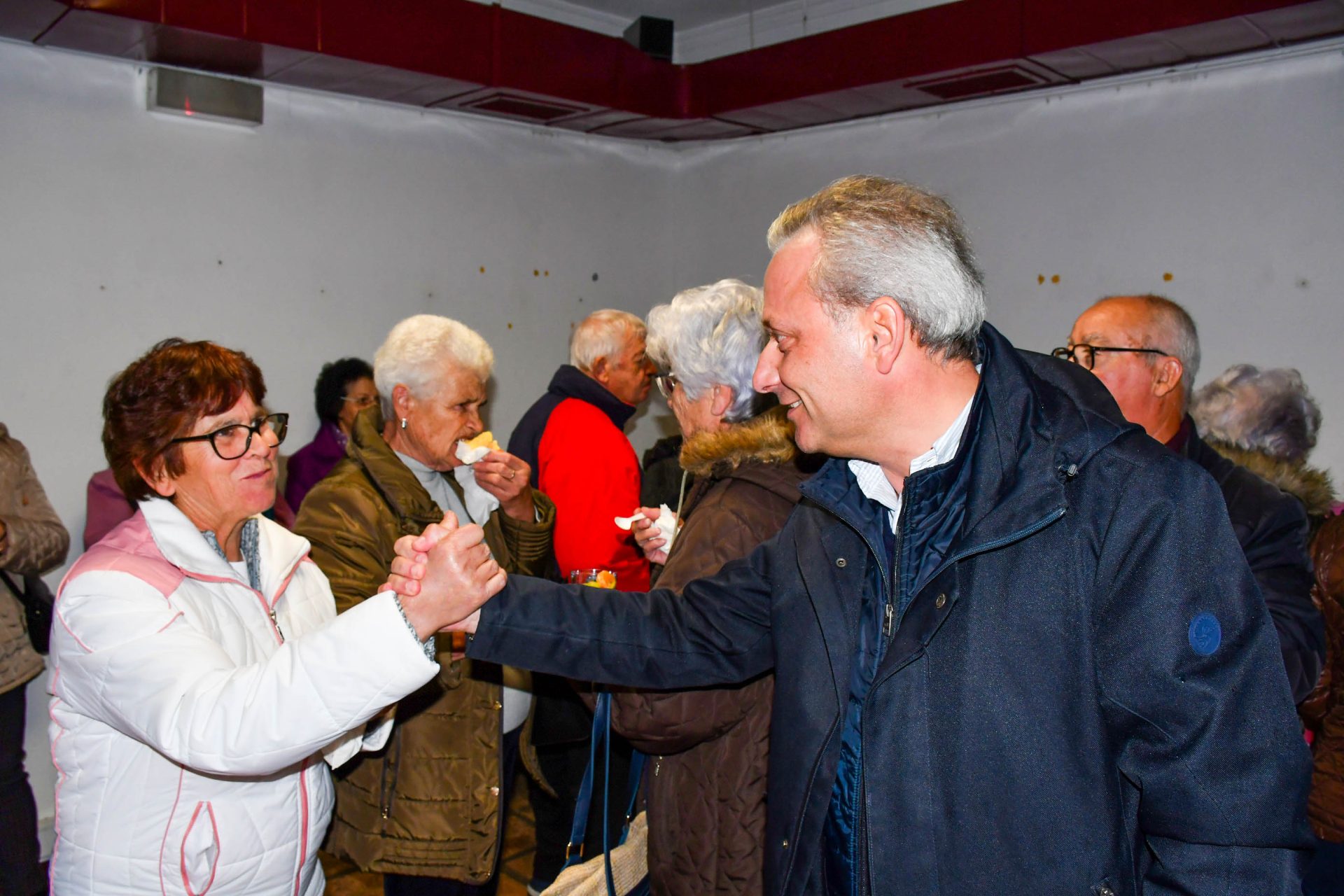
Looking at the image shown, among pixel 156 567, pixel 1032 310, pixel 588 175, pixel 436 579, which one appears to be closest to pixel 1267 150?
pixel 1032 310

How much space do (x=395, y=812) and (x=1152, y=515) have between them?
1.82 meters

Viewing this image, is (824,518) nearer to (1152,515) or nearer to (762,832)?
(1152,515)

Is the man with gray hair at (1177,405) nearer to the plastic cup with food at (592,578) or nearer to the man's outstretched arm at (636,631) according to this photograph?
the man's outstretched arm at (636,631)

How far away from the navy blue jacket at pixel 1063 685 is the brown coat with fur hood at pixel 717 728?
1.26 ft

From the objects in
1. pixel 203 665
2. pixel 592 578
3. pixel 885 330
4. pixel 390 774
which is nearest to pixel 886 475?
pixel 885 330

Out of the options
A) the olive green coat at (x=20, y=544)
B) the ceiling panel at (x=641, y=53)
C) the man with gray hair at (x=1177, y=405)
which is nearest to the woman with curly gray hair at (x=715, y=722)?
the man with gray hair at (x=1177, y=405)

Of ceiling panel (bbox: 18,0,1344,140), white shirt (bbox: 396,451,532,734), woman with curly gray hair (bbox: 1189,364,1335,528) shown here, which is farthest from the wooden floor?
ceiling panel (bbox: 18,0,1344,140)

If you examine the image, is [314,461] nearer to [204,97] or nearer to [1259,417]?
[204,97]

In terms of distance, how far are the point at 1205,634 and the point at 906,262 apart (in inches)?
24.5

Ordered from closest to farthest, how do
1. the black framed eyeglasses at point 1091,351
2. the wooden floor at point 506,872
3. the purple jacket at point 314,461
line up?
1. the black framed eyeglasses at point 1091,351
2. the wooden floor at point 506,872
3. the purple jacket at point 314,461

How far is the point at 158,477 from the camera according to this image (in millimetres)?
1872

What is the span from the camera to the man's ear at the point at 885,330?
Answer: 1.43m

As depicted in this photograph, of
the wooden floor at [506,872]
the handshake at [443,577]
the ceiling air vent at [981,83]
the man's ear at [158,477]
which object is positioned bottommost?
the wooden floor at [506,872]

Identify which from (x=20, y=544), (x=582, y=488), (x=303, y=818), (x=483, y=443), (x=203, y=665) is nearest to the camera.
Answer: (x=203, y=665)
